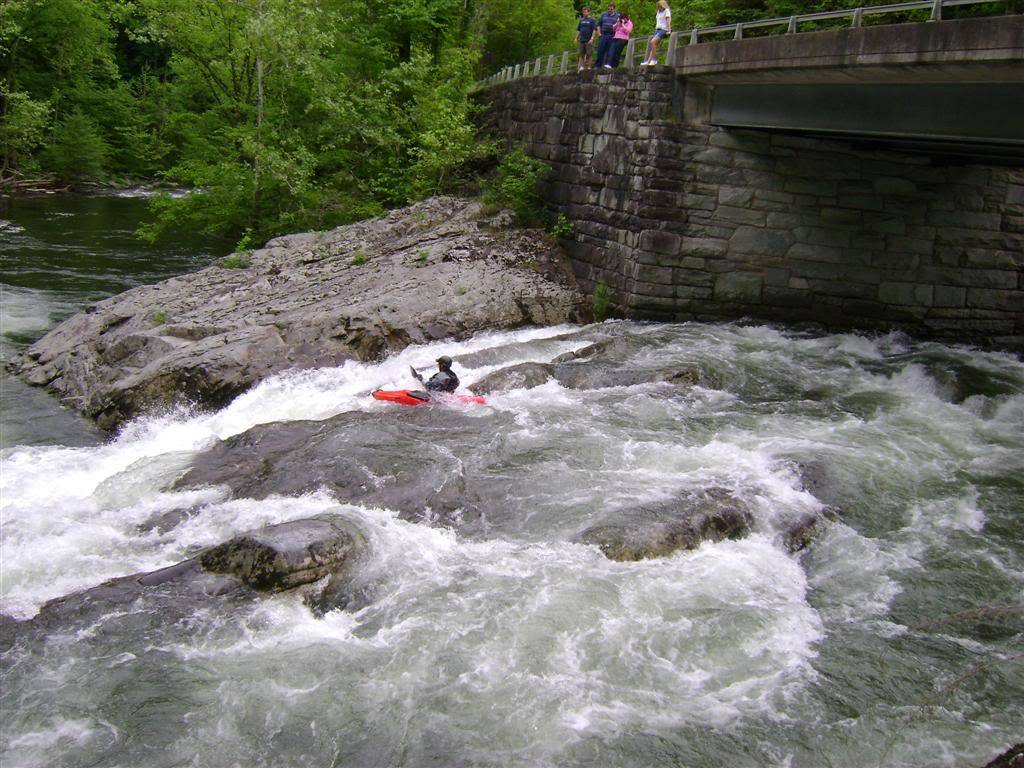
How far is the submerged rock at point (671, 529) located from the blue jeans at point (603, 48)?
10079mm

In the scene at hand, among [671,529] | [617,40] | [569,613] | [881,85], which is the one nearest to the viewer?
[569,613]

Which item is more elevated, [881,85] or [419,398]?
[881,85]

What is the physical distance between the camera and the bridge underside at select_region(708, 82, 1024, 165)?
1061 cm

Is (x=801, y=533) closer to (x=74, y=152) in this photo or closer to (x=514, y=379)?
(x=514, y=379)

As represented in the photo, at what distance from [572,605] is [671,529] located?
4.50 ft

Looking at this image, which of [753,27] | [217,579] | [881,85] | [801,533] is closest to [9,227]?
[753,27]

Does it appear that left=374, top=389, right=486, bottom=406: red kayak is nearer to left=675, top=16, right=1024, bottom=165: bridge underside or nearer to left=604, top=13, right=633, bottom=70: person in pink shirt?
left=675, top=16, right=1024, bottom=165: bridge underside

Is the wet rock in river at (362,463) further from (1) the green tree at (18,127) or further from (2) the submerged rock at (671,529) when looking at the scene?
(1) the green tree at (18,127)

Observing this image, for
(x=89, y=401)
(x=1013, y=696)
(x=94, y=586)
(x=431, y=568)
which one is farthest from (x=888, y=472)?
(x=89, y=401)

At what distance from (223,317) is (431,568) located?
8.62 metres

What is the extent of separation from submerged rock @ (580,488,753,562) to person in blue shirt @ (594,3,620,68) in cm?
1008

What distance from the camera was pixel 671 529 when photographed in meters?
8.09

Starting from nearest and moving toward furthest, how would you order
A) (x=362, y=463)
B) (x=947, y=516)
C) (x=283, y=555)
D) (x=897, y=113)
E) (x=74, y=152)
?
(x=283, y=555) < (x=947, y=516) < (x=362, y=463) < (x=897, y=113) < (x=74, y=152)

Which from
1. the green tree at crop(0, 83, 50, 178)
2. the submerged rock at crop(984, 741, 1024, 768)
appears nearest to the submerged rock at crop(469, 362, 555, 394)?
the submerged rock at crop(984, 741, 1024, 768)
